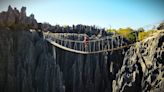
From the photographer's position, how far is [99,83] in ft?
145

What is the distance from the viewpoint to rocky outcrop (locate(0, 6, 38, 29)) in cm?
3619

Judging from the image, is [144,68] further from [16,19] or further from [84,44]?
[16,19]

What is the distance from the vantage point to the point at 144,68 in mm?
34094

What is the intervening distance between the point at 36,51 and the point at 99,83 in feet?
30.4

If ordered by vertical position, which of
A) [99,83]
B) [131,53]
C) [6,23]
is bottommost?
[99,83]

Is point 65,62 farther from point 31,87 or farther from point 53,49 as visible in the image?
point 31,87

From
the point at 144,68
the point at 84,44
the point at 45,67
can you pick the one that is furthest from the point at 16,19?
the point at 144,68

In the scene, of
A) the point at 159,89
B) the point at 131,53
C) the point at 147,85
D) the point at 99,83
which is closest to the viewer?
the point at 159,89

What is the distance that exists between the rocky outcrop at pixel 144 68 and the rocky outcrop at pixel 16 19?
10.2 metres

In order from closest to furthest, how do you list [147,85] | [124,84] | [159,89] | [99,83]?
[159,89]
[147,85]
[124,84]
[99,83]

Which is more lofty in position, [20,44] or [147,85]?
[20,44]

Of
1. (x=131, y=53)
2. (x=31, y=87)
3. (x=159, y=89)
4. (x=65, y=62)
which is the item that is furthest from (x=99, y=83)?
(x=159, y=89)

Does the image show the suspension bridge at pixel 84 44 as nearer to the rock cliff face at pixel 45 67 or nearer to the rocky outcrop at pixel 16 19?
the rock cliff face at pixel 45 67

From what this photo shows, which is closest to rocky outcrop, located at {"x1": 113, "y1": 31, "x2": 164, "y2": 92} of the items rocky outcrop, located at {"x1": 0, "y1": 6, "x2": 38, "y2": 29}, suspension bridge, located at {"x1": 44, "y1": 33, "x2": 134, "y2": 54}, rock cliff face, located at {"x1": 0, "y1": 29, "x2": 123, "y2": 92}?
suspension bridge, located at {"x1": 44, "y1": 33, "x2": 134, "y2": 54}
